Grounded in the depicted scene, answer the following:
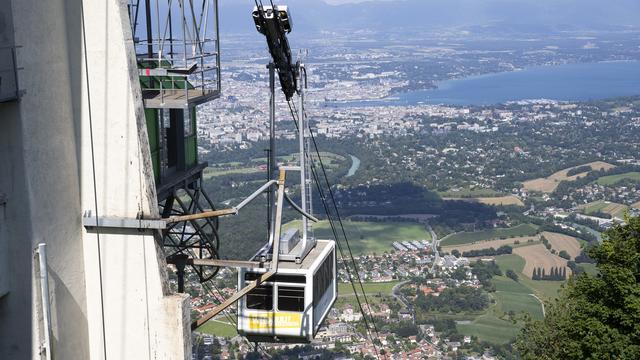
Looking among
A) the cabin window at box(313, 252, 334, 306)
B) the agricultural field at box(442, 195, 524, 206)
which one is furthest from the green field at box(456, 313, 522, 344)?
the agricultural field at box(442, 195, 524, 206)

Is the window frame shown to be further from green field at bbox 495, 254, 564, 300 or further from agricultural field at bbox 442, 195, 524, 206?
agricultural field at bbox 442, 195, 524, 206

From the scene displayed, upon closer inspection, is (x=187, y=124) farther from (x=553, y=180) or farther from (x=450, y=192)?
(x=553, y=180)

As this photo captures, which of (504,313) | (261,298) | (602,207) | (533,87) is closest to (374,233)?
(602,207)

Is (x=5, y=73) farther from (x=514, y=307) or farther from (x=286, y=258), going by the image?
(x=514, y=307)

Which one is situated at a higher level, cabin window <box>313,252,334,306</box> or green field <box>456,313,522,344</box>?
cabin window <box>313,252,334,306</box>

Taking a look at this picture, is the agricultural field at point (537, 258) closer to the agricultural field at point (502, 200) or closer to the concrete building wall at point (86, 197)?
the agricultural field at point (502, 200)

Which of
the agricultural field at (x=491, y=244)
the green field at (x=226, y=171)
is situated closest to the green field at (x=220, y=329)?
the agricultural field at (x=491, y=244)

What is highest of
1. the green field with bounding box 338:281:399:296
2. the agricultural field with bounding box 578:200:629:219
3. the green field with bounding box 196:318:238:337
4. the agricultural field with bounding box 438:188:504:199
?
the green field with bounding box 196:318:238:337
